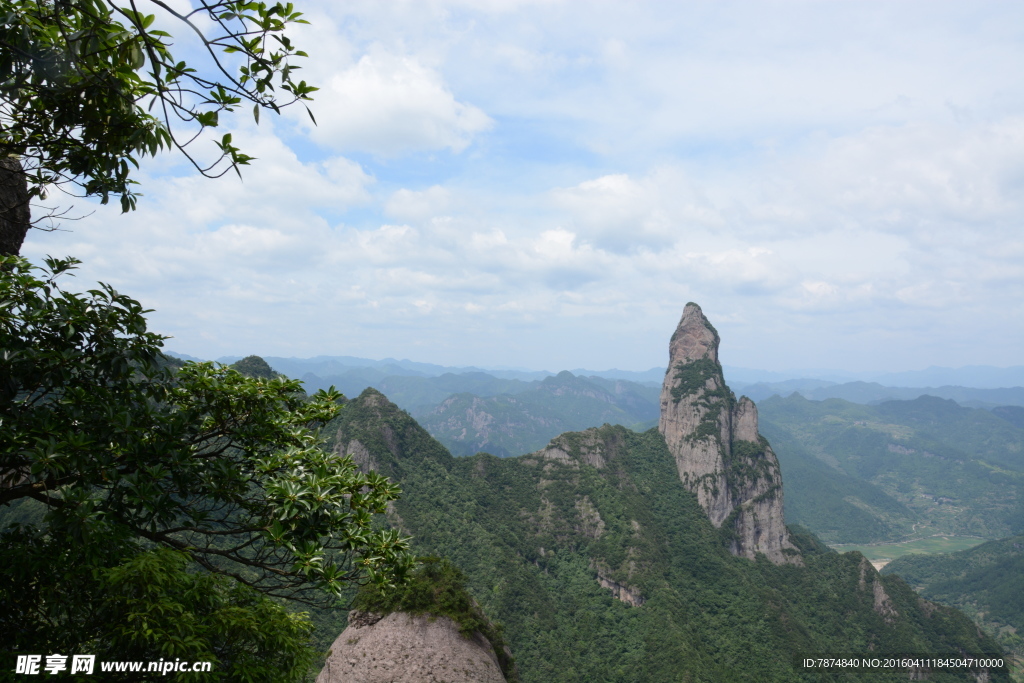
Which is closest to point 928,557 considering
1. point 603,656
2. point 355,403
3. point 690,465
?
point 690,465

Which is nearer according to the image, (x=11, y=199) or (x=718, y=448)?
(x=11, y=199)

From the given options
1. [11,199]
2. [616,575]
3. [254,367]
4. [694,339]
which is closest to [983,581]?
[694,339]

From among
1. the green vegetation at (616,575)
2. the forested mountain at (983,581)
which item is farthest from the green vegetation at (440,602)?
the forested mountain at (983,581)

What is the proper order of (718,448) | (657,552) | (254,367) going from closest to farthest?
(657,552) < (254,367) < (718,448)

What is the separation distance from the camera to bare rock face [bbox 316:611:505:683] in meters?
23.0

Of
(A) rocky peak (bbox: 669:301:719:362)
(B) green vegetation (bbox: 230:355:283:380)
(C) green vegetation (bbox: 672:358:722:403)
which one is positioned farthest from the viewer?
Answer: (A) rocky peak (bbox: 669:301:719:362)

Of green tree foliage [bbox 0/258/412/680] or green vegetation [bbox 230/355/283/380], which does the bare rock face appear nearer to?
green tree foliage [bbox 0/258/412/680]

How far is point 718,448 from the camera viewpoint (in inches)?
3885

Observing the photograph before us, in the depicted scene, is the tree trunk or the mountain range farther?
the mountain range

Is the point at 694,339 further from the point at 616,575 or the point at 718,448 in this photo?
the point at 616,575

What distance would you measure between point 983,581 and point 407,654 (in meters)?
199

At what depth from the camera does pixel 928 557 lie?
174 meters

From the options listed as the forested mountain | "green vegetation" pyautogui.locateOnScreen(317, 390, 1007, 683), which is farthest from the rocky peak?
the forested mountain

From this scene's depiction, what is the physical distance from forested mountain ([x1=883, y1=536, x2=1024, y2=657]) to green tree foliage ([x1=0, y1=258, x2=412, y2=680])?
17445 cm
